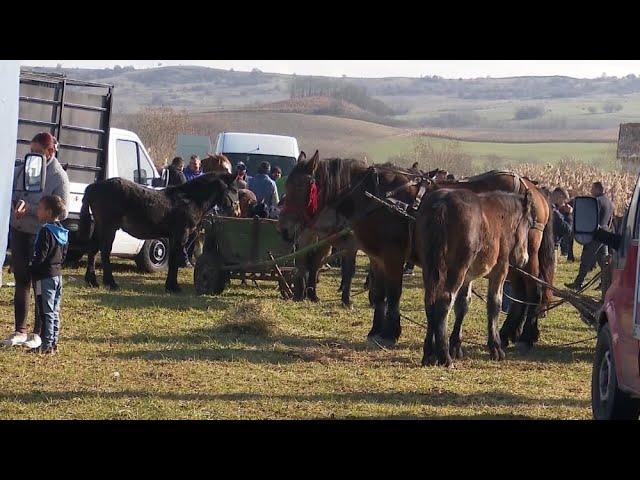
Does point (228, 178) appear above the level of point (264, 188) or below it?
above

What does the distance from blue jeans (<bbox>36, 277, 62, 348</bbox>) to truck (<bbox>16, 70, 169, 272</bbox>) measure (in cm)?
700

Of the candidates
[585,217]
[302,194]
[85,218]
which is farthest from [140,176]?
[585,217]

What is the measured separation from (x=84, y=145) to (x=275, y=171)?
6248mm

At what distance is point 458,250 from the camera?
11.0 meters

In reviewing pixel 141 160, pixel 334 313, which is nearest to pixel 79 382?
pixel 334 313

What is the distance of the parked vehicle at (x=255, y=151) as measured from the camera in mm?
27531

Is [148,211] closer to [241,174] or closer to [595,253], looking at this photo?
[241,174]

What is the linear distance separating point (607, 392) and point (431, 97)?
95.6 metres

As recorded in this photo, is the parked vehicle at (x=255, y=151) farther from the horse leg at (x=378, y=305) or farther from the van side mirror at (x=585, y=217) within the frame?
the van side mirror at (x=585, y=217)

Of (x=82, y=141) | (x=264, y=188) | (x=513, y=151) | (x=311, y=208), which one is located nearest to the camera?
(x=311, y=208)

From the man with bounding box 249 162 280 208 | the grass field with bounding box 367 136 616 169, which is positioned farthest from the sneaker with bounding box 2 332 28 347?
the grass field with bounding box 367 136 616 169
